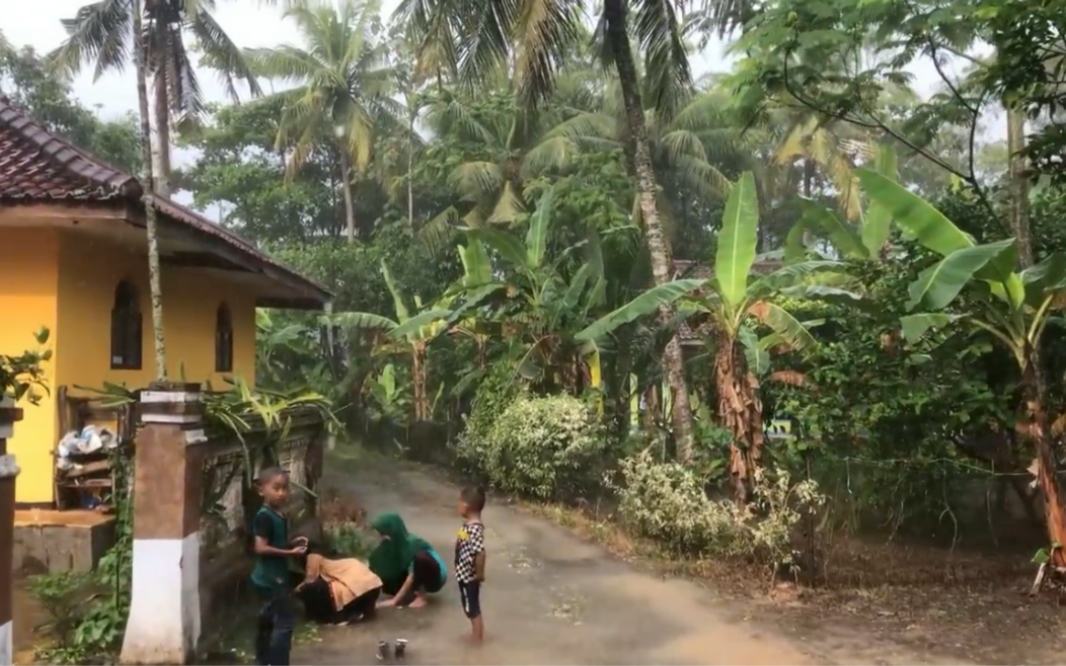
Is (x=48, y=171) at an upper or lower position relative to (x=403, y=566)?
upper

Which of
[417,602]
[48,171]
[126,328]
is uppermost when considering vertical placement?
[48,171]

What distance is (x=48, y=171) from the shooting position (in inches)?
305

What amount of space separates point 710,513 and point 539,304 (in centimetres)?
537

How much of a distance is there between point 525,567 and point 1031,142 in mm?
6536

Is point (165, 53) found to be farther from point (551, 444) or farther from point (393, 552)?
point (393, 552)

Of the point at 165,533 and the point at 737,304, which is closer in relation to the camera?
the point at 165,533

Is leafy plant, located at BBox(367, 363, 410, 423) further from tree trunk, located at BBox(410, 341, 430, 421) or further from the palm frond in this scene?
the palm frond

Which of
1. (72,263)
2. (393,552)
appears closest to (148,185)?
(72,263)

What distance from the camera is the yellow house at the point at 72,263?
7.20 metres

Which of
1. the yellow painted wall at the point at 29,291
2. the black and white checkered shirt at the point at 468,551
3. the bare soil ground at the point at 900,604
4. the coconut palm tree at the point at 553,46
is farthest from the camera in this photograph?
the coconut palm tree at the point at 553,46

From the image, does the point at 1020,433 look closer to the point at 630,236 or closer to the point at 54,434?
the point at 630,236

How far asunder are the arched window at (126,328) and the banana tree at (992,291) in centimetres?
795

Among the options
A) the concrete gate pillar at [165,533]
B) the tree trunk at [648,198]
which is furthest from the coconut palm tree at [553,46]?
the concrete gate pillar at [165,533]

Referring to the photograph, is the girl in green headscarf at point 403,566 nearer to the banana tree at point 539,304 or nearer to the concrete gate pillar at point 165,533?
the concrete gate pillar at point 165,533
